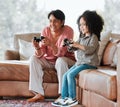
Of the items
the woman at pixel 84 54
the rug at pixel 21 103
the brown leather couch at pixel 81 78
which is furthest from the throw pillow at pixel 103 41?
the rug at pixel 21 103

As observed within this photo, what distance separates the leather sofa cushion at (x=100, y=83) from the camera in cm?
244

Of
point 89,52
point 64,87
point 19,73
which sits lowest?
point 64,87

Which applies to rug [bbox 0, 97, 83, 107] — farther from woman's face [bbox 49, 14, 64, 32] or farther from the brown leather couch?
woman's face [bbox 49, 14, 64, 32]

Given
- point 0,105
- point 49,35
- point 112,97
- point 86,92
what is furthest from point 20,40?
point 112,97

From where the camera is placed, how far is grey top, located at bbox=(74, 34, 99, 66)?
305 cm

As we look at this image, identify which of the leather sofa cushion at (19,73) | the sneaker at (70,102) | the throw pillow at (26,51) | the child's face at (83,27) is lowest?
the sneaker at (70,102)

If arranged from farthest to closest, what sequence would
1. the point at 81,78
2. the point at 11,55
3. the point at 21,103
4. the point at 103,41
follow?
1. the point at 11,55
2. the point at 103,41
3. the point at 21,103
4. the point at 81,78

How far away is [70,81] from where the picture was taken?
10.0ft

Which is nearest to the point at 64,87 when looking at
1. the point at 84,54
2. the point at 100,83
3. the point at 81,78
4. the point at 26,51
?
the point at 81,78

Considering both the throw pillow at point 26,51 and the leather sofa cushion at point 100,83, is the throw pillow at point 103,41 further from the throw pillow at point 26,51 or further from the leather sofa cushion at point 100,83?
the throw pillow at point 26,51

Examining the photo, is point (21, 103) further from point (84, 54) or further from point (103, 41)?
point (103, 41)

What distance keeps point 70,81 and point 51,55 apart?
502 millimetres

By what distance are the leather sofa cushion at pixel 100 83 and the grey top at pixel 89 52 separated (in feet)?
0.65

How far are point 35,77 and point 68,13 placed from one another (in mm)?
1557
